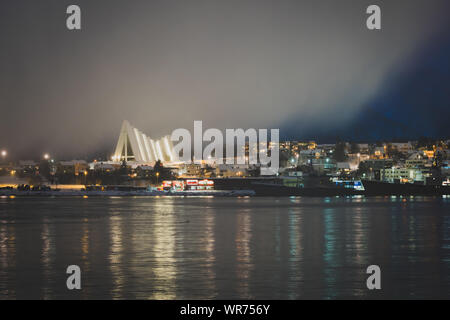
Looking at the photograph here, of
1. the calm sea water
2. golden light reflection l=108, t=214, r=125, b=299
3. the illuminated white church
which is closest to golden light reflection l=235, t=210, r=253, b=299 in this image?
the calm sea water

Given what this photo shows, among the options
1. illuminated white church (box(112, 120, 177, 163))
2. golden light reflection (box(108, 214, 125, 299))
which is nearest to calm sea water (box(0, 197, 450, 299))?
golden light reflection (box(108, 214, 125, 299))

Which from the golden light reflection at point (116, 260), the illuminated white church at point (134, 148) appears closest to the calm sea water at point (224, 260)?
the golden light reflection at point (116, 260)

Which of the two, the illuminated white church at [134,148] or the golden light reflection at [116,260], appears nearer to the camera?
the golden light reflection at [116,260]

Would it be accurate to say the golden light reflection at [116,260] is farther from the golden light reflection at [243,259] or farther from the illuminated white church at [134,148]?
the illuminated white church at [134,148]

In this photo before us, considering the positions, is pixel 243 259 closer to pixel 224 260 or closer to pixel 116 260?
pixel 224 260

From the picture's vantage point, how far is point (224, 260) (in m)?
12.8

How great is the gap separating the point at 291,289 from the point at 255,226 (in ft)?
38.8

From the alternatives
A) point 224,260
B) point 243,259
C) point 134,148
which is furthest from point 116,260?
point 134,148

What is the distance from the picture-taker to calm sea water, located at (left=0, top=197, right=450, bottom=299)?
955cm

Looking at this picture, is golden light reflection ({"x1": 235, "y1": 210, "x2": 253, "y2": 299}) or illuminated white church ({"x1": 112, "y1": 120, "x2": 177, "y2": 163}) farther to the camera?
illuminated white church ({"x1": 112, "y1": 120, "x2": 177, "y2": 163})

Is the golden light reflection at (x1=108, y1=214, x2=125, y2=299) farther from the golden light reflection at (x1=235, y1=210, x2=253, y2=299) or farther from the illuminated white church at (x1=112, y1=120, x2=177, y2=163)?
the illuminated white church at (x1=112, y1=120, x2=177, y2=163)

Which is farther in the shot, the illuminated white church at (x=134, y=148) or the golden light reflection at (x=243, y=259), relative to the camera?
the illuminated white church at (x=134, y=148)

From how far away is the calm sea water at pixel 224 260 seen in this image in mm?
9547

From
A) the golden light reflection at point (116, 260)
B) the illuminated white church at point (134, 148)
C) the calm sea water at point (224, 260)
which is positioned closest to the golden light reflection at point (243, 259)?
the calm sea water at point (224, 260)
